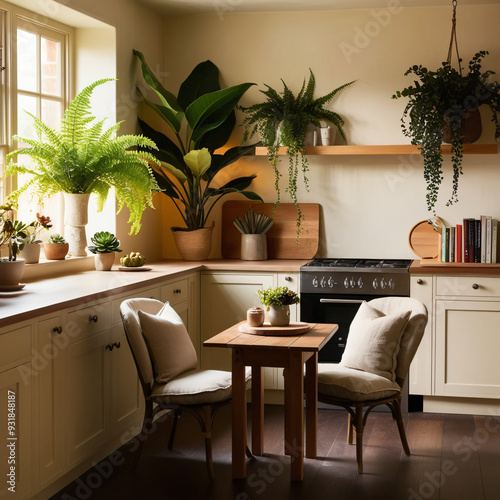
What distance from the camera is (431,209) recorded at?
5.19 metres

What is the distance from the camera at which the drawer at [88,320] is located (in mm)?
3293

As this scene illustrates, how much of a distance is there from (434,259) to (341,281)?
0.81 metres

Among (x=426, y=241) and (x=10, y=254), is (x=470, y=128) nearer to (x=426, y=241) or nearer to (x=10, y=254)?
(x=426, y=241)

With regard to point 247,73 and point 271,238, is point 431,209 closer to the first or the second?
point 271,238

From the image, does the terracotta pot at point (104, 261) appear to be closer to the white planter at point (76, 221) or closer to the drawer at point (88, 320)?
the white planter at point (76, 221)

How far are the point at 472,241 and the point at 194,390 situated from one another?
2.34 m

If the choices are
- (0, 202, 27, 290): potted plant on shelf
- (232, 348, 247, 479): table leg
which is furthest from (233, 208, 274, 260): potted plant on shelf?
(232, 348, 247, 479): table leg

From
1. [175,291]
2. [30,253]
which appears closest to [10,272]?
[30,253]

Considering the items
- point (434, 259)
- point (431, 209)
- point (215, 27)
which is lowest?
point (434, 259)

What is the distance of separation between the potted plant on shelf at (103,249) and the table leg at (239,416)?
4.50 ft

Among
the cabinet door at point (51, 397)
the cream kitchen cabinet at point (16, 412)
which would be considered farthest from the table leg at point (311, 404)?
the cream kitchen cabinet at point (16, 412)

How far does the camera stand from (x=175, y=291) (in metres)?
4.53

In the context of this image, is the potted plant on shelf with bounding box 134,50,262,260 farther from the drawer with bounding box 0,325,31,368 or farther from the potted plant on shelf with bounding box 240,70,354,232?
the drawer with bounding box 0,325,31,368

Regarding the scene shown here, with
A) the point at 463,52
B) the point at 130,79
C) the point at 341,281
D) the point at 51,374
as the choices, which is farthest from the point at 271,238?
the point at 51,374
